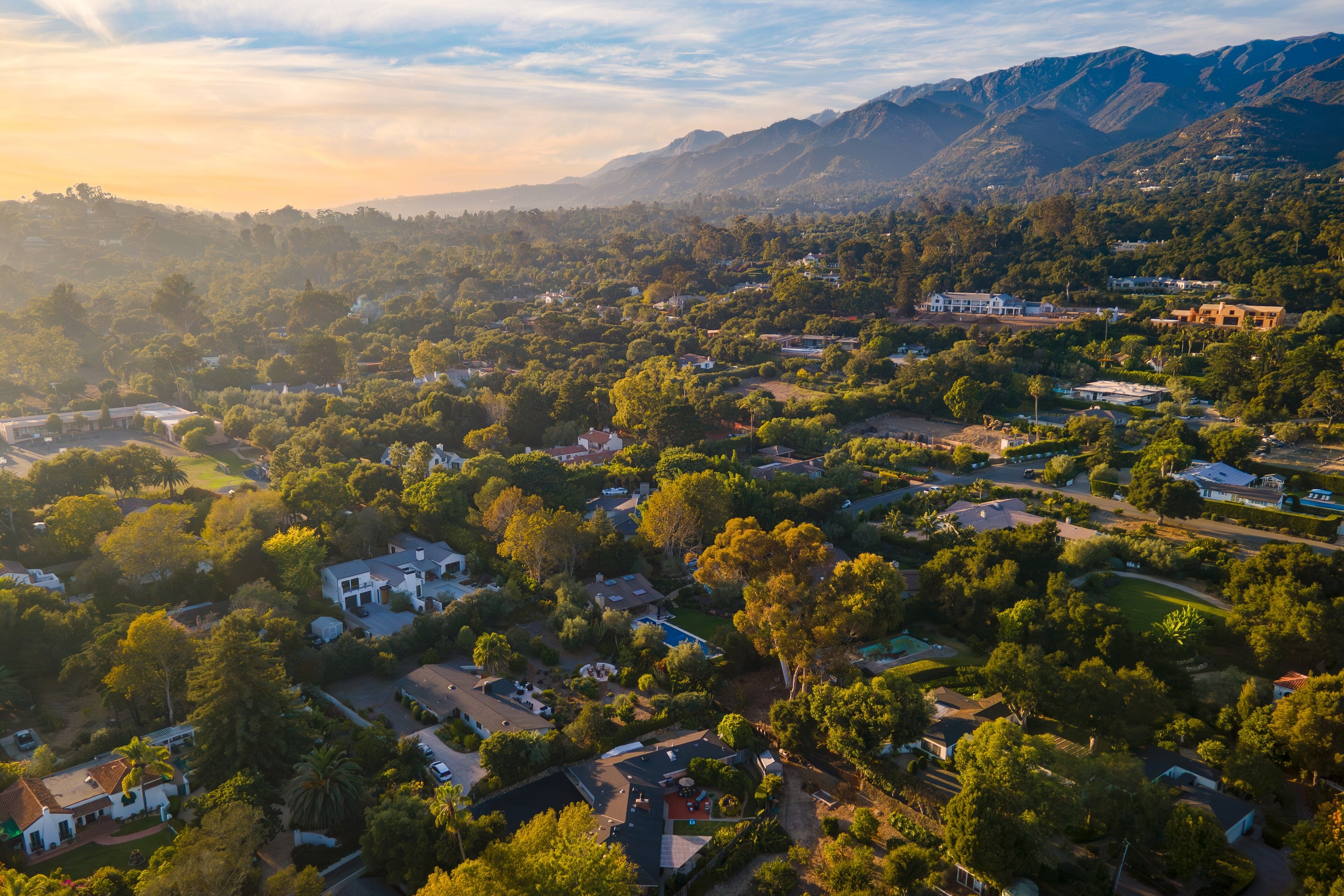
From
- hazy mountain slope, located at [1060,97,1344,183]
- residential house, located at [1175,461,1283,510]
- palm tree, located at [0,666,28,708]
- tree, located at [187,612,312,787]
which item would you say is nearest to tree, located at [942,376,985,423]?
→ residential house, located at [1175,461,1283,510]

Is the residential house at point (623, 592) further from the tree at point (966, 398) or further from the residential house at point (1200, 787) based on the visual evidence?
the tree at point (966, 398)

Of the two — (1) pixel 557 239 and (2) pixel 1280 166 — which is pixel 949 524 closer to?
(1) pixel 557 239

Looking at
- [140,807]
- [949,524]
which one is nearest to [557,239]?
[949,524]

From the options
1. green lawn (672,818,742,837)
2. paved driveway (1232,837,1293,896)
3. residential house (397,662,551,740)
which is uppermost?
residential house (397,662,551,740)

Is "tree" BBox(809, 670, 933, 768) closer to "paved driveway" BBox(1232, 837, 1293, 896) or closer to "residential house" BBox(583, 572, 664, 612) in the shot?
"paved driveway" BBox(1232, 837, 1293, 896)

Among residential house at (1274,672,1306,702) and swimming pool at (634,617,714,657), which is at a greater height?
swimming pool at (634,617,714,657)
